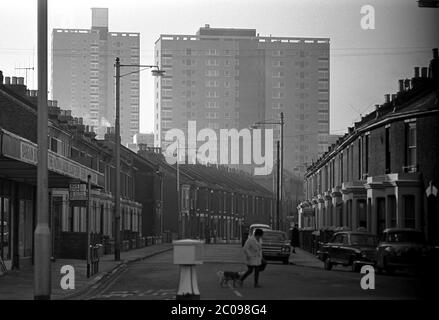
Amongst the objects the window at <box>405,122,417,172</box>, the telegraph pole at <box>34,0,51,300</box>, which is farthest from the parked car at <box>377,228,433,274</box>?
the telegraph pole at <box>34,0,51,300</box>

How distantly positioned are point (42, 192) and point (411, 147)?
21435 millimetres

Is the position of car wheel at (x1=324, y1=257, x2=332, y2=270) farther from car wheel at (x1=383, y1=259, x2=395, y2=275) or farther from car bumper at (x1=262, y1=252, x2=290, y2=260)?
car bumper at (x1=262, y1=252, x2=290, y2=260)

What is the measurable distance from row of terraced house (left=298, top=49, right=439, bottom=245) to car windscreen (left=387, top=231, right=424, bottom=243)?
256 cm

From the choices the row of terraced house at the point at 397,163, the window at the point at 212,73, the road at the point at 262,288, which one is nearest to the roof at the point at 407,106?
the row of terraced house at the point at 397,163

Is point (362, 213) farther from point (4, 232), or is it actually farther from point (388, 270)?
point (4, 232)

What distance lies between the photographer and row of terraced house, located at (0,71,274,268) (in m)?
30.9

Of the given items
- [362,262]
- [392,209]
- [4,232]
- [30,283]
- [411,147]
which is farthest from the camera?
[392,209]

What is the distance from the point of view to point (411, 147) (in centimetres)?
3634

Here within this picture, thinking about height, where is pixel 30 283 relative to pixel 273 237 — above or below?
below

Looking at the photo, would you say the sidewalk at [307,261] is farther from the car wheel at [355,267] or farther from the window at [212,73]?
the window at [212,73]

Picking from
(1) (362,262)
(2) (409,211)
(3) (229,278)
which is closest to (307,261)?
(2) (409,211)
